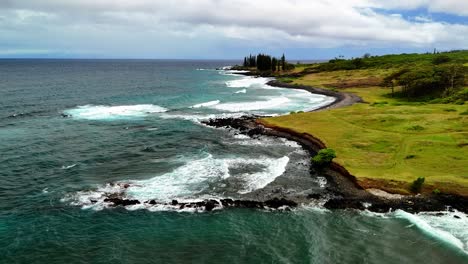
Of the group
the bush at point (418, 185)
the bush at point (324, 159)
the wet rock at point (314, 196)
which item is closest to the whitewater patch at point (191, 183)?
the bush at point (324, 159)

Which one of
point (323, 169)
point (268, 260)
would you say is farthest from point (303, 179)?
point (268, 260)

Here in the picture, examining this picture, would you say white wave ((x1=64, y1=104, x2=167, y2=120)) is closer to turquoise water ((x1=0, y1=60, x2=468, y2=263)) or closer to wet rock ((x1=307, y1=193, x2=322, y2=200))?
turquoise water ((x1=0, y1=60, x2=468, y2=263))

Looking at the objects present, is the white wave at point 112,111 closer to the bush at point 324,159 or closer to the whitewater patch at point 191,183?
the whitewater patch at point 191,183

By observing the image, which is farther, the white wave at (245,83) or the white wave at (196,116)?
the white wave at (245,83)

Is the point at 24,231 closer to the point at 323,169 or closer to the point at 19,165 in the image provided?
the point at 19,165

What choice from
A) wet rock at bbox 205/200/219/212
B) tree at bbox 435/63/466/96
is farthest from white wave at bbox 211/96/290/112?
wet rock at bbox 205/200/219/212

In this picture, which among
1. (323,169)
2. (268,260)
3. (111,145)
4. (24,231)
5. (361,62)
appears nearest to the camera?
(268,260)

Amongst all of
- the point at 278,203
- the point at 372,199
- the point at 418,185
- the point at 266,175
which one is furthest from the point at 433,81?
the point at 278,203
